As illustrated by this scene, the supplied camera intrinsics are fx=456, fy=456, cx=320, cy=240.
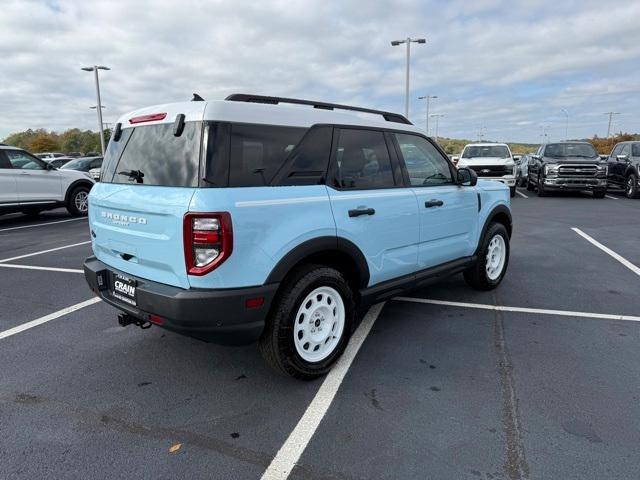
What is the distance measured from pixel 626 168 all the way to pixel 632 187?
3.45 ft

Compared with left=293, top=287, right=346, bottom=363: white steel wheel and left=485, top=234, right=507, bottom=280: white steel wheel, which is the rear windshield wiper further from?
left=485, top=234, right=507, bottom=280: white steel wheel

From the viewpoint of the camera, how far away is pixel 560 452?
2383mm

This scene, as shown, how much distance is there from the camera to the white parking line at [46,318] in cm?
402

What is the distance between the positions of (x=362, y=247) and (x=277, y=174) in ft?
2.82

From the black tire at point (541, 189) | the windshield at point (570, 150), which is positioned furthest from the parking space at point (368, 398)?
the windshield at point (570, 150)

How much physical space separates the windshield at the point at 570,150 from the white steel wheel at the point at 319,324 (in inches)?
604

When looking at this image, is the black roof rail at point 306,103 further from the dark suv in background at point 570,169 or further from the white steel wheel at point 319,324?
the dark suv in background at point 570,169

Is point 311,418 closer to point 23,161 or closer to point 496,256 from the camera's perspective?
point 496,256

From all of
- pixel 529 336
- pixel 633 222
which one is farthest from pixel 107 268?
pixel 633 222

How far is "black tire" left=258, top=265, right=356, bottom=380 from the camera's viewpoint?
288cm

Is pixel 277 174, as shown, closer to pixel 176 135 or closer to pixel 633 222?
pixel 176 135

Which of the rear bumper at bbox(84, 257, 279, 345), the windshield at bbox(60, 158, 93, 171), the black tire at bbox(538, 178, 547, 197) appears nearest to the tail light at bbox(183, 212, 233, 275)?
the rear bumper at bbox(84, 257, 279, 345)

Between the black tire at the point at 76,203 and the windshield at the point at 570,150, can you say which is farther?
the windshield at the point at 570,150

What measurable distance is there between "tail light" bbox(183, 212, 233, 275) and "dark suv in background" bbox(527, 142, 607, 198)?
15230mm
